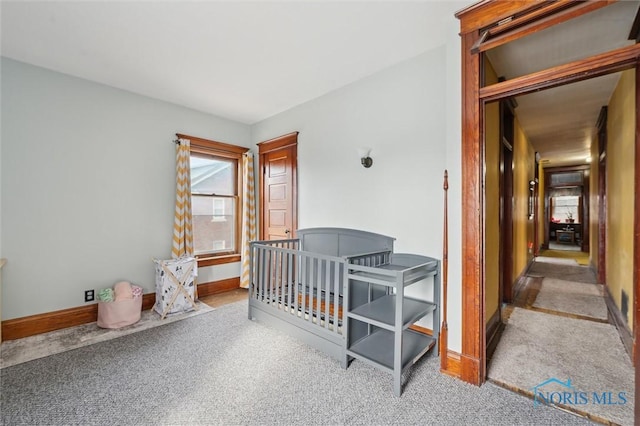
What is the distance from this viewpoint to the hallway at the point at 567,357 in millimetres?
1758

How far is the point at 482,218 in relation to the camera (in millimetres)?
1928

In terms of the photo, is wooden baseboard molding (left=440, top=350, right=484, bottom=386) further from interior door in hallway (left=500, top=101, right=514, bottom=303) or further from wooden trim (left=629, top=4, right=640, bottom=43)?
wooden trim (left=629, top=4, right=640, bottom=43)

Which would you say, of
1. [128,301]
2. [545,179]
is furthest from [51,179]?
[545,179]

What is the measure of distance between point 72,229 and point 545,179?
11464mm

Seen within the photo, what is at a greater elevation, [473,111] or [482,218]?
[473,111]

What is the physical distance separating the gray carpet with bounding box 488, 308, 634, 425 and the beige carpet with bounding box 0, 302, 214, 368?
324cm

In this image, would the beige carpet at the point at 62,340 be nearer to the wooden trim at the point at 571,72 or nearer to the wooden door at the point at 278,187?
the wooden door at the point at 278,187

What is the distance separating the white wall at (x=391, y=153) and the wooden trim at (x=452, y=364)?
0.21ft

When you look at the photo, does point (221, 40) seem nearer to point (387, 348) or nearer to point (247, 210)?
point (247, 210)

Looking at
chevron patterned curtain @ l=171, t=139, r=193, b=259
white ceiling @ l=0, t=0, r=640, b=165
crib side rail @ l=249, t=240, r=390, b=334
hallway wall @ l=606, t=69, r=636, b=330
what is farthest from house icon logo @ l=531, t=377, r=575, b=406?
chevron patterned curtain @ l=171, t=139, r=193, b=259

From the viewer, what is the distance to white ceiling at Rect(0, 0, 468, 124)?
6.63 feet

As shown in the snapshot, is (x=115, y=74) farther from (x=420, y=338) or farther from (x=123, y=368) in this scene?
(x=420, y=338)

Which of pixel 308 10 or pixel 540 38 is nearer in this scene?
pixel 308 10

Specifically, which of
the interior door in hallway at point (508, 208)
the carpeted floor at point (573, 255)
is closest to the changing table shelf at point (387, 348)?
the interior door in hallway at point (508, 208)
